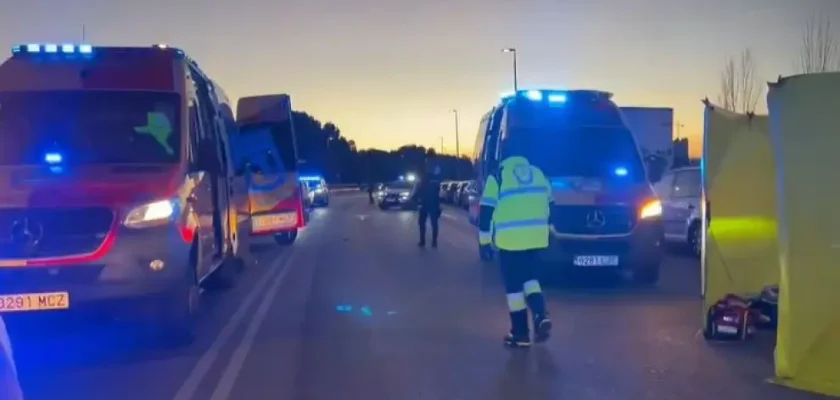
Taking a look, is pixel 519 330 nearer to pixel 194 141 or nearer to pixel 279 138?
pixel 194 141

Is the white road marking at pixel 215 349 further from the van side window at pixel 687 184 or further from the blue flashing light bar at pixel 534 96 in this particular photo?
the van side window at pixel 687 184

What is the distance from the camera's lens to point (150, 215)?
32.1 ft

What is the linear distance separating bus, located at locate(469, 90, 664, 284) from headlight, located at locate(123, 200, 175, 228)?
239 inches

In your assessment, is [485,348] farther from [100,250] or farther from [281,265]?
[281,265]

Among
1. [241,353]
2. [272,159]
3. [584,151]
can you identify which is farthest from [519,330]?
[272,159]

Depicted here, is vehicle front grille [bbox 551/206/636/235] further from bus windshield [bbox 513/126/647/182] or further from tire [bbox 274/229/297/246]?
tire [bbox 274/229/297/246]

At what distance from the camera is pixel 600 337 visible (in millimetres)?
10648

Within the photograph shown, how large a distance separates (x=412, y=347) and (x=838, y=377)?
3780mm

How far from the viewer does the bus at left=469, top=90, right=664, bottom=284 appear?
14445 millimetres

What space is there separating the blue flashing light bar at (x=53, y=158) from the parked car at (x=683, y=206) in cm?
1161

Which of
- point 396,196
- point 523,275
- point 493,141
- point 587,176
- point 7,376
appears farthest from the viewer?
point 396,196

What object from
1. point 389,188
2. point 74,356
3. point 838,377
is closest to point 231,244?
point 74,356

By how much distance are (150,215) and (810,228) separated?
18.2 feet

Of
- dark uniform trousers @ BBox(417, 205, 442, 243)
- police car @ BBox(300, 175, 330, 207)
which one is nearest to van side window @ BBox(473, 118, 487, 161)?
dark uniform trousers @ BBox(417, 205, 442, 243)
